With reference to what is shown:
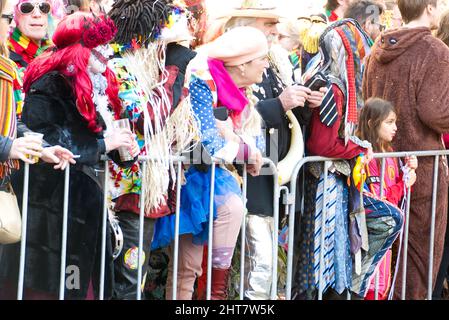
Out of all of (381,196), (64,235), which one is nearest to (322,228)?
(381,196)

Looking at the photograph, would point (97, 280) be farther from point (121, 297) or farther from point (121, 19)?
point (121, 19)

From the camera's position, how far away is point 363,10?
7520 mm

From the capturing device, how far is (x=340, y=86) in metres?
6.74

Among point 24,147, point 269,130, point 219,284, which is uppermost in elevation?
point 269,130

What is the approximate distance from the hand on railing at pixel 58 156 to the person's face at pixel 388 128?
98.9 inches

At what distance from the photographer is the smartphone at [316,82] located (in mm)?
6621

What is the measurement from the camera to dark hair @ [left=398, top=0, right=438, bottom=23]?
7461 mm

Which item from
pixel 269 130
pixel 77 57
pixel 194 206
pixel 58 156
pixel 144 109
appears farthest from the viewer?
pixel 269 130

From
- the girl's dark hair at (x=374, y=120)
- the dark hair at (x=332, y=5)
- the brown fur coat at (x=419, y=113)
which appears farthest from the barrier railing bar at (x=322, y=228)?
the dark hair at (x=332, y=5)

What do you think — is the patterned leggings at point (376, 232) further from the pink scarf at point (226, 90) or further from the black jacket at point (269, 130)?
the pink scarf at point (226, 90)

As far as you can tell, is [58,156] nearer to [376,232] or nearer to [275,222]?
[275,222]

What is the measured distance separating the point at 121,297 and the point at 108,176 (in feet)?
2.08

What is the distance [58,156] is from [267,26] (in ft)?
6.41

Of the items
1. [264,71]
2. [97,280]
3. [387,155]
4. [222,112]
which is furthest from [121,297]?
[387,155]
